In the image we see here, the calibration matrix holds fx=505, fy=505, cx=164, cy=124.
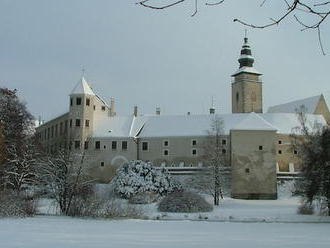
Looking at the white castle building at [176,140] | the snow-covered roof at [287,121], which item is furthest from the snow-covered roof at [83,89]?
the snow-covered roof at [287,121]

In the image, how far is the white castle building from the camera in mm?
51531

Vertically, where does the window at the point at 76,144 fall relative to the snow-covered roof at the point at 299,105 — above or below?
below

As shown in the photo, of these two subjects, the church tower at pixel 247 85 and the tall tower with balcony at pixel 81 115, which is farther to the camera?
the church tower at pixel 247 85

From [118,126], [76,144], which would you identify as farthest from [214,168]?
[76,144]

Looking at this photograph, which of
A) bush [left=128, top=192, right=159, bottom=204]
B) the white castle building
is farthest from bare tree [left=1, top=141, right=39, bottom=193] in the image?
the white castle building

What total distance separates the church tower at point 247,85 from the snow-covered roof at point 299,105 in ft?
13.5

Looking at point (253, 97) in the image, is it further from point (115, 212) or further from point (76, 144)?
point (115, 212)

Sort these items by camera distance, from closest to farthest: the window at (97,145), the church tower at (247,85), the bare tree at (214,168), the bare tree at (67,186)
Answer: the bare tree at (67,186)
the bare tree at (214,168)
the window at (97,145)
the church tower at (247,85)

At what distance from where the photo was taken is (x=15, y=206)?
24078 mm

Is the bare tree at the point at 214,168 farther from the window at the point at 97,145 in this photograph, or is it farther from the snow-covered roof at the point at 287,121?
the window at the point at 97,145

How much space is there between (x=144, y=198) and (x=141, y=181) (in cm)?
363

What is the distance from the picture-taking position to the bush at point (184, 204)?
32375mm

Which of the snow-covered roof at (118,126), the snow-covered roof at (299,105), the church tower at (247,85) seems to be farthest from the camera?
A: the church tower at (247,85)

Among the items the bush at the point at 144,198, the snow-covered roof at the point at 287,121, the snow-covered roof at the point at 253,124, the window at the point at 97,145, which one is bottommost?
the bush at the point at 144,198
